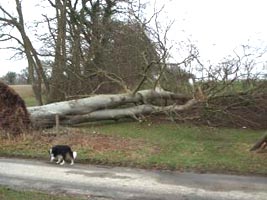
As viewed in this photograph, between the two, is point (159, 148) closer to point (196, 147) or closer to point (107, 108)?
→ point (196, 147)

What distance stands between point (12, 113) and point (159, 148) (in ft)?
18.4

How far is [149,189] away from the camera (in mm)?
10219

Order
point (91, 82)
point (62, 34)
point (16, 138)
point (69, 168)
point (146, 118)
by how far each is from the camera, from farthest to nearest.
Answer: point (62, 34), point (91, 82), point (146, 118), point (16, 138), point (69, 168)

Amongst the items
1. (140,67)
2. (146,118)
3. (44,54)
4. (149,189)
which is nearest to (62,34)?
(44,54)

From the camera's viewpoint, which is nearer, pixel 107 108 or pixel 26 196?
pixel 26 196

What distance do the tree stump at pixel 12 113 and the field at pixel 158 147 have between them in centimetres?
52

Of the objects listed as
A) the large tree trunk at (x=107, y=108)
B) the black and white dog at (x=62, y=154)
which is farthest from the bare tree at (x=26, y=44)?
the black and white dog at (x=62, y=154)

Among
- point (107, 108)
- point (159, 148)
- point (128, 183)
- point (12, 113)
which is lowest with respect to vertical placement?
point (128, 183)

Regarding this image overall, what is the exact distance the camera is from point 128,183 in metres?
10.8

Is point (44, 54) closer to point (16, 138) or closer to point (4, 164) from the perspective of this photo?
point (16, 138)

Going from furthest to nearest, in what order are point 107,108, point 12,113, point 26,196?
1. point 107,108
2. point 12,113
3. point 26,196

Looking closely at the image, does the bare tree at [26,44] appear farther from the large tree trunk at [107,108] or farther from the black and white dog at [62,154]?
→ the black and white dog at [62,154]

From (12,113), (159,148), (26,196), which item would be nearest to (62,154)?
(159,148)

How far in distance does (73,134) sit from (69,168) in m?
4.15
